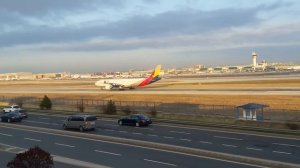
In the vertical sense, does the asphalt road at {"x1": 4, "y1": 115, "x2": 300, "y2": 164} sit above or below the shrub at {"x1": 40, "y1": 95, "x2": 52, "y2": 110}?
below

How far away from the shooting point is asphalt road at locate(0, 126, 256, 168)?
79.2 feet

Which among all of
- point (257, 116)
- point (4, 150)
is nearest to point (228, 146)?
point (257, 116)

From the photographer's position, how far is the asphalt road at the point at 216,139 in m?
27.3

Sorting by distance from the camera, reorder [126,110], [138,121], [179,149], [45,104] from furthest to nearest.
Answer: [45,104], [126,110], [138,121], [179,149]

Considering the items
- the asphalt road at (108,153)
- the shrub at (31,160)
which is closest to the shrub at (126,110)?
the asphalt road at (108,153)

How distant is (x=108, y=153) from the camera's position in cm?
2812

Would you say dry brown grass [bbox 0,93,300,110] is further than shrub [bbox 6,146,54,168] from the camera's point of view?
Yes

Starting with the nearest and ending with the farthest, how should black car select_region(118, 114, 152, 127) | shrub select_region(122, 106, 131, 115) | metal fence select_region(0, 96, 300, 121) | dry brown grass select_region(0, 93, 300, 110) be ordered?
1. black car select_region(118, 114, 152, 127)
2. metal fence select_region(0, 96, 300, 121)
3. dry brown grass select_region(0, 93, 300, 110)
4. shrub select_region(122, 106, 131, 115)

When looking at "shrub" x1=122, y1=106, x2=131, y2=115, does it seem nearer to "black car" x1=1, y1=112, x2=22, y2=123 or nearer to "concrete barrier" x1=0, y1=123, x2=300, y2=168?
"black car" x1=1, y1=112, x2=22, y2=123

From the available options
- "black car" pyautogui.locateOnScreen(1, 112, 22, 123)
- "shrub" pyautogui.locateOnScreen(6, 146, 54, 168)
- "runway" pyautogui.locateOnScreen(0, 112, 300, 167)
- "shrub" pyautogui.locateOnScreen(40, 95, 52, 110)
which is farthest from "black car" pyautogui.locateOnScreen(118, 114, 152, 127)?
"shrub" pyautogui.locateOnScreen(6, 146, 54, 168)

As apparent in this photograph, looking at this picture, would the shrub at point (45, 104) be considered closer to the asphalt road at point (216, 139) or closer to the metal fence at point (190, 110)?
the metal fence at point (190, 110)

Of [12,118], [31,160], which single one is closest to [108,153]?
[31,160]

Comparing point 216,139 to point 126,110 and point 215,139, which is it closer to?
point 215,139

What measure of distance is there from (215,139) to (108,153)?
9832mm
